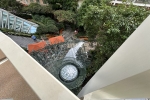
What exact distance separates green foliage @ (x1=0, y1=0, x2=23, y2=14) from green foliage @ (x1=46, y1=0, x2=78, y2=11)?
570 cm

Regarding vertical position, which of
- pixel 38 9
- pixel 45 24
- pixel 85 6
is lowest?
pixel 45 24

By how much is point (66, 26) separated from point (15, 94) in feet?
64.0

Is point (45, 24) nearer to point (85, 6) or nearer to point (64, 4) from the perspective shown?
point (64, 4)

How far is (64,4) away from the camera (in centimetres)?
2483

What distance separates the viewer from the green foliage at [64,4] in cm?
2433

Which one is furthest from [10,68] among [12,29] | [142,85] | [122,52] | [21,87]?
[12,29]

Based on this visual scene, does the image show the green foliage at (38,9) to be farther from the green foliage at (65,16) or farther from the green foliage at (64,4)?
the green foliage at (65,16)

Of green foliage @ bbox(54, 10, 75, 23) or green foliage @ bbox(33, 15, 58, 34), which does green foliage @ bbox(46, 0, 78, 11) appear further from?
green foliage @ bbox(33, 15, 58, 34)

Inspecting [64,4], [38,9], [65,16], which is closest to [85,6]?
[65,16]

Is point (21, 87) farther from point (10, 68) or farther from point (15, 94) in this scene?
point (10, 68)

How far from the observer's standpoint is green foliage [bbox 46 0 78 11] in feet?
79.8

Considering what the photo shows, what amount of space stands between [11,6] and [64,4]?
8.57 m

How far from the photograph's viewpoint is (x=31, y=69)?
500cm

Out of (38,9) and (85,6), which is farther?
(38,9)
